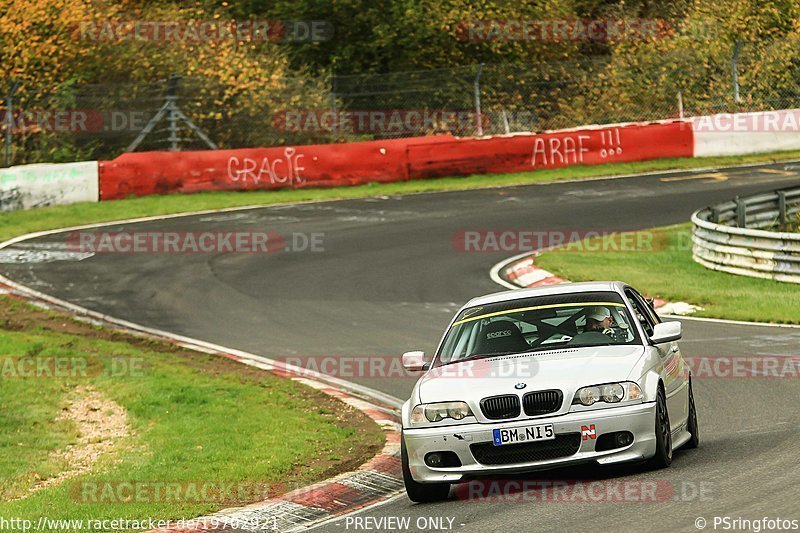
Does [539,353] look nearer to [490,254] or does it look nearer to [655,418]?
[655,418]

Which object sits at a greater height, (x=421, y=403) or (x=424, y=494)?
(x=421, y=403)

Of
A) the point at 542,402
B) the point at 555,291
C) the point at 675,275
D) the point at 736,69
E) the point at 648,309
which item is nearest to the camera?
the point at 542,402

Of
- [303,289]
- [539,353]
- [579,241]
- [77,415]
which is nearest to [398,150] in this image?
[579,241]

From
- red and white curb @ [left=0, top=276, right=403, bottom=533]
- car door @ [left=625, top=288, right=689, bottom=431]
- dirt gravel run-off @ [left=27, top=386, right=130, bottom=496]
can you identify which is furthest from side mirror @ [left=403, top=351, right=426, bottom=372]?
dirt gravel run-off @ [left=27, top=386, right=130, bottom=496]

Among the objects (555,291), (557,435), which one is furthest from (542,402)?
(555,291)

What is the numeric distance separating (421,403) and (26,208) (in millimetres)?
21475

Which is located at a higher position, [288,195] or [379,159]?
[379,159]

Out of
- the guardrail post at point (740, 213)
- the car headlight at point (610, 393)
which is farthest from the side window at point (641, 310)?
the guardrail post at point (740, 213)

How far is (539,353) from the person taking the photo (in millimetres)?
9133

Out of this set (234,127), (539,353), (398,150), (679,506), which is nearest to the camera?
(679,506)

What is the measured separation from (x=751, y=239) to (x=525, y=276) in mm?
3605

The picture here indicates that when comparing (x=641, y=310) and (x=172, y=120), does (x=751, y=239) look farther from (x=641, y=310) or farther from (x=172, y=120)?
(x=172, y=120)

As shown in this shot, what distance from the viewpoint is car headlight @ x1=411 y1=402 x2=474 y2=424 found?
849 cm

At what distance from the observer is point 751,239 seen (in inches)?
797
